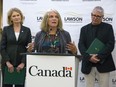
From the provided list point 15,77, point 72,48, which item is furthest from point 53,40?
point 15,77

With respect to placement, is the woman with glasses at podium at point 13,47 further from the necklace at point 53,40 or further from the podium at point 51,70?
the podium at point 51,70

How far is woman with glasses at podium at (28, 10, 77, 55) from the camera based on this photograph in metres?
3.95

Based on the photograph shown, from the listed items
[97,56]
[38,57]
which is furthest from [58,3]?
[38,57]

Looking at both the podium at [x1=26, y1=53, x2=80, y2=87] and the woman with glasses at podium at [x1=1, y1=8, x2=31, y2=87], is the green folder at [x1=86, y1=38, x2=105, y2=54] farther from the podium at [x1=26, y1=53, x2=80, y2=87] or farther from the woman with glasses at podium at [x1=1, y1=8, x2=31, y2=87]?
the woman with glasses at podium at [x1=1, y1=8, x2=31, y2=87]

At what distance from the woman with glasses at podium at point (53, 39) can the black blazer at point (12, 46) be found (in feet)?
1.85

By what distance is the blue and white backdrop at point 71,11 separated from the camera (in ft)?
17.2

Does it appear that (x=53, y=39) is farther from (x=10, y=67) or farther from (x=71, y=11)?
(x=71, y=11)

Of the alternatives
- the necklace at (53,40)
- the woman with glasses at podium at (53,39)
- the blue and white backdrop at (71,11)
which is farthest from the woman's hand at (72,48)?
the blue and white backdrop at (71,11)

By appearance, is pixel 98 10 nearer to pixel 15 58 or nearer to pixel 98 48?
pixel 98 48

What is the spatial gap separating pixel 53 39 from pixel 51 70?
54 cm

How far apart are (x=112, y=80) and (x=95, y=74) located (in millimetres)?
768

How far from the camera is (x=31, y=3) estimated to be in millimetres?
5531

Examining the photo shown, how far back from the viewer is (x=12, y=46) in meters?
4.62

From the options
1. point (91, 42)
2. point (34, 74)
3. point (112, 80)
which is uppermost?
point (91, 42)
